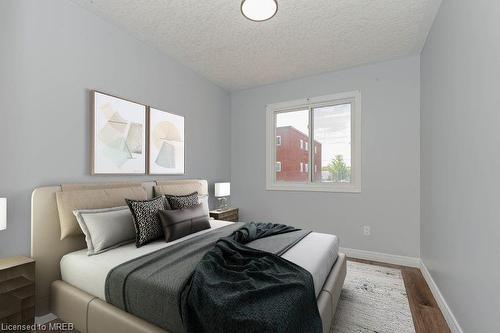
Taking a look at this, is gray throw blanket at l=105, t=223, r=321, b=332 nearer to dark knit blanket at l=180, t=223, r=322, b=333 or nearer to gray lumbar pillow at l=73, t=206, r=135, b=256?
dark knit blanket at l=180, t=223, r=322, b=333

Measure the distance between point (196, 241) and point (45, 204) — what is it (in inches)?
49.5

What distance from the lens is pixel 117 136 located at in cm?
252

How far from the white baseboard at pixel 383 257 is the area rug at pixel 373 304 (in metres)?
0.29

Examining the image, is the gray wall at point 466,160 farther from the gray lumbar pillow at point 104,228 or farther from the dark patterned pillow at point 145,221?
the gray lumbar pillow at point 104,228

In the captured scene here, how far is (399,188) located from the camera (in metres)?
3.21

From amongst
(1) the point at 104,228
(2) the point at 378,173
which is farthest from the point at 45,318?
(2) the point at 378,173

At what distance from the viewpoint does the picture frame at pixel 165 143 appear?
2.93 m

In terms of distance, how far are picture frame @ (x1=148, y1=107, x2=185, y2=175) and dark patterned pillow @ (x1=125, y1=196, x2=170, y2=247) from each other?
2.67 ft

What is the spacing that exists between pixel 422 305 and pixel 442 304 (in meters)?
0.17

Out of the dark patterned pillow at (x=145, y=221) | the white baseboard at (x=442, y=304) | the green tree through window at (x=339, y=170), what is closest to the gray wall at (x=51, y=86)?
the dark patterned pillow at (x=145, y=221)

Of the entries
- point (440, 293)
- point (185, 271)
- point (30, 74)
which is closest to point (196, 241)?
point (185, 271)

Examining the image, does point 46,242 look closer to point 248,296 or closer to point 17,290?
point 17,290

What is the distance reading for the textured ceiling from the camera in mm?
2264

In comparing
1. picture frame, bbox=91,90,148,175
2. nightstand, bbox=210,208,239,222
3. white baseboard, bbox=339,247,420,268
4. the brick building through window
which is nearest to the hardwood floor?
white baseboard, bbox=339,247,420,268
